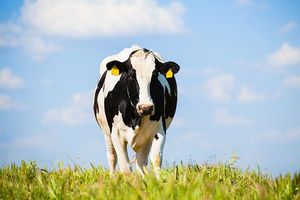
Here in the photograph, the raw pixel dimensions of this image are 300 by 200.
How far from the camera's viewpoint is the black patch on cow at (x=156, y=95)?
33.1ft

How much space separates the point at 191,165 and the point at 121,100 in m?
1.92

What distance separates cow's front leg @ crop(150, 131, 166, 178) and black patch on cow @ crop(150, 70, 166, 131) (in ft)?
1.09

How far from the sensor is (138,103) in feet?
31.7

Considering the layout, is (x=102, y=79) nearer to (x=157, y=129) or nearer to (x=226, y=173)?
(x=157, y=129)

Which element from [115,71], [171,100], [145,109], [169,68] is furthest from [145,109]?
[171,100]

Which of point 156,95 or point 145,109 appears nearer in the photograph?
point 145,109

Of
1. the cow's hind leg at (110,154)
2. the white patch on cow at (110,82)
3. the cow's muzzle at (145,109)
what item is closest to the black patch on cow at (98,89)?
the white patch on cow at (110,82)

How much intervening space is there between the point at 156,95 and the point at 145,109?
2.48 ft

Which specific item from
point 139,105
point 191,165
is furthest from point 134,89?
point 191,165

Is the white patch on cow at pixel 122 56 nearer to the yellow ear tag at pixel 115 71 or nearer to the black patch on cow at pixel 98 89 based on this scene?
the black patch on cow at pixel 98 89

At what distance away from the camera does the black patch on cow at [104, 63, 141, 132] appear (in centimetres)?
1004

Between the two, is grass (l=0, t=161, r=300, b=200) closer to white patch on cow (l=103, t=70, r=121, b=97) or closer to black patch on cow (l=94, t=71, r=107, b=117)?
white patch on cow (l=103, t=70, r=121, b=97)

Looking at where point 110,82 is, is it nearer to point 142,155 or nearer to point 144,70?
point 144,70

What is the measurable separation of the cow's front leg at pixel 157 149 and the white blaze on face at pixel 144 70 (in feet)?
2.90
